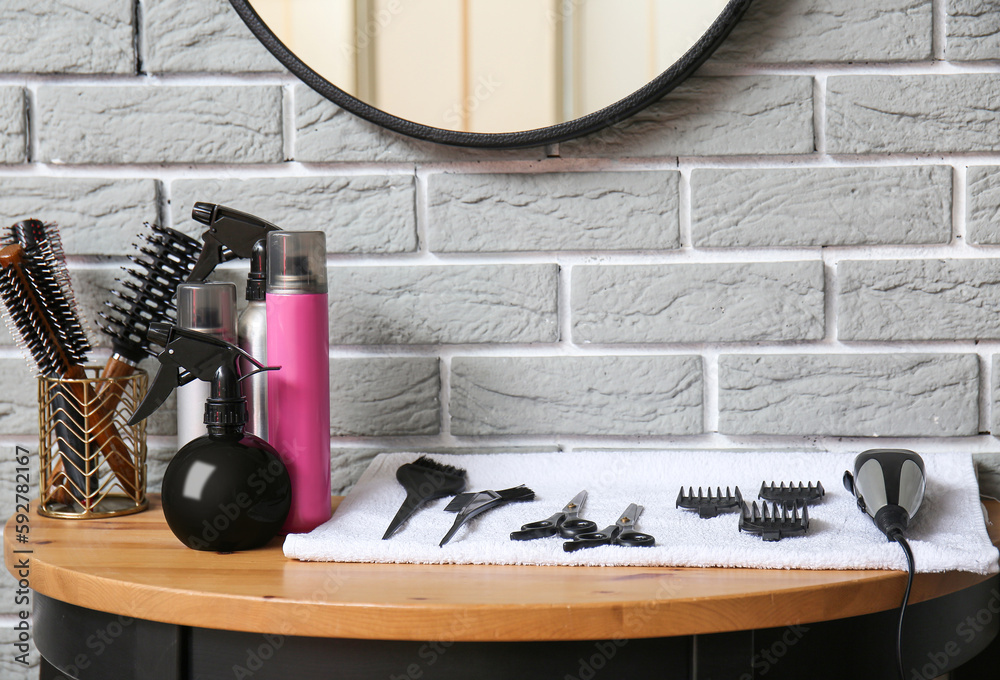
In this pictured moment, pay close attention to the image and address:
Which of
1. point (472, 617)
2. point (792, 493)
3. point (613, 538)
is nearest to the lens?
point (472, 617)

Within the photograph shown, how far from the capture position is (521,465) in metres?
0.81

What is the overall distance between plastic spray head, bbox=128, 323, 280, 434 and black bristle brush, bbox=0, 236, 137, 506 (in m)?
0.15

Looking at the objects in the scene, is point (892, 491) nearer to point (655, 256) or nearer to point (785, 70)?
point (655, 256)

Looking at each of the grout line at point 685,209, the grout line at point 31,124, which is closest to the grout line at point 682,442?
the grout line at point 685,209

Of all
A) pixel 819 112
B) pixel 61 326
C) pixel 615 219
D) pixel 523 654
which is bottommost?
pixel 523 654

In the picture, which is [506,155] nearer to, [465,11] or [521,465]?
[465,11]

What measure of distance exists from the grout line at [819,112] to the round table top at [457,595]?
44 centimetres

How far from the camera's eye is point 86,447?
726 mm

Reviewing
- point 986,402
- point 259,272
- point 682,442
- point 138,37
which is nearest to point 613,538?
Answer: point 682,442

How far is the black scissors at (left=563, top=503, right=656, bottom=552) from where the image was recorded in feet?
1.92

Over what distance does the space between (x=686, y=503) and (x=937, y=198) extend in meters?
0.42

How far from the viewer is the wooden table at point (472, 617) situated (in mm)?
496

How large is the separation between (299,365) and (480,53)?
0.39 metres

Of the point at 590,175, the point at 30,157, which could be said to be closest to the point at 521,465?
the point at 590,175
